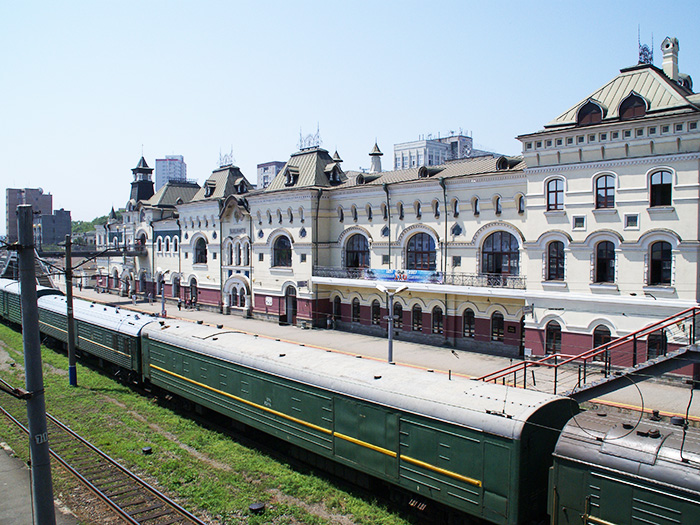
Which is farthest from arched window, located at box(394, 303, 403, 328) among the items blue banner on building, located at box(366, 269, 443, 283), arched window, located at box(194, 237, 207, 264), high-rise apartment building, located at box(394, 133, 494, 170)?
high-rise apartment building, located at box(394, 133, 494, 170)

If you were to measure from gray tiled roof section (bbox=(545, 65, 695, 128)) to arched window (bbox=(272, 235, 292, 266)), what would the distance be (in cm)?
2033

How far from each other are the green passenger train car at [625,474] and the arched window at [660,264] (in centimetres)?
1488

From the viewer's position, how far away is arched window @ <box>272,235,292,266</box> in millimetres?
39188

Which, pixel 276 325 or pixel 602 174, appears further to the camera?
pixel 276 325

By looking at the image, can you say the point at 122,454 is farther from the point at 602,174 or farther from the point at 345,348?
the point at 602,174

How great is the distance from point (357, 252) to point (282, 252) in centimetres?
661

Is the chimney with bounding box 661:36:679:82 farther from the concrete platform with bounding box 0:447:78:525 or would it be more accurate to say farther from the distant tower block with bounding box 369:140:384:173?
the concrete platform with bounding box 0:447:78:525

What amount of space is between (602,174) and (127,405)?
21.5 m

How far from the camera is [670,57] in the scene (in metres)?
25.8

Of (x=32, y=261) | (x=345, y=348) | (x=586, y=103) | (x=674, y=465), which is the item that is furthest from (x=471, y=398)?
(x=345, y=348)

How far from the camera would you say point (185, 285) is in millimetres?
50000

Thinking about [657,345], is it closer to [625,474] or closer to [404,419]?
[404,419]

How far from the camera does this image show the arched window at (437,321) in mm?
31359

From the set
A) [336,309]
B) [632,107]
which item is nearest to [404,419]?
[632,107]
